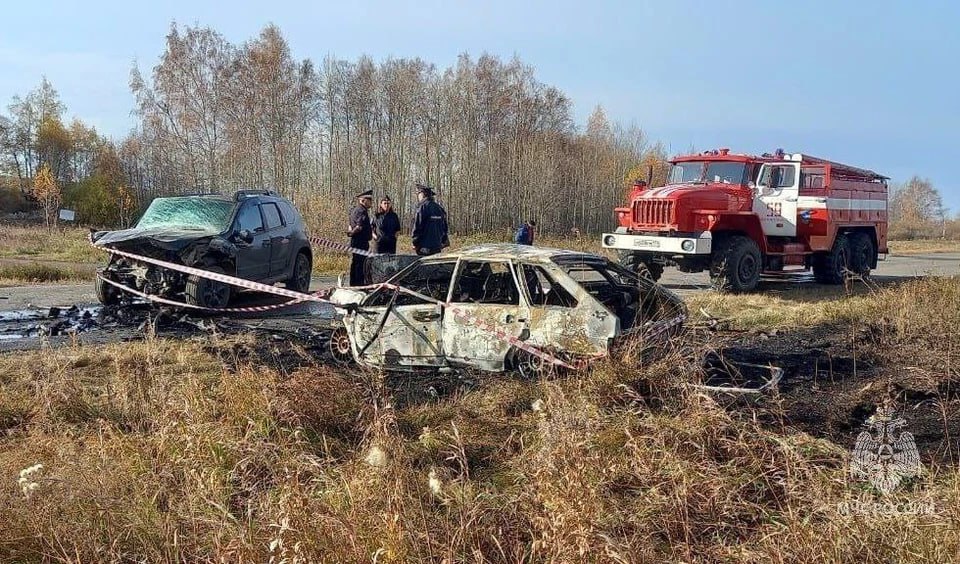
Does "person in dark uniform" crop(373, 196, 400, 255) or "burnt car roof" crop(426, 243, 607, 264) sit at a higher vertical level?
"person in dark uniform" crop(373, 196, 400, 255)

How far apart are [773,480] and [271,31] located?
141 ft

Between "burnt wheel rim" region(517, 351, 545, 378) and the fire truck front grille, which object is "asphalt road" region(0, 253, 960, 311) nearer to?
the fire truck front grille

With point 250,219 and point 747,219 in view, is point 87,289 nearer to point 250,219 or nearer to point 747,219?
point 250,219

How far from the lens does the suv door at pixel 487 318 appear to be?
602 centimetres

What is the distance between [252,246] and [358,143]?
35.5m

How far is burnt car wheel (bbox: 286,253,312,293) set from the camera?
1273 centimetres

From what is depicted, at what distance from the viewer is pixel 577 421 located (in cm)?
363

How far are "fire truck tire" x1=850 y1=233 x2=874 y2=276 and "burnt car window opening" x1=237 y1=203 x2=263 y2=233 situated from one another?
38.6ft

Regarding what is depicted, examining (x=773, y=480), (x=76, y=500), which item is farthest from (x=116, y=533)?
(x=773, y=480)

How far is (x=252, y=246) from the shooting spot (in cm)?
1116

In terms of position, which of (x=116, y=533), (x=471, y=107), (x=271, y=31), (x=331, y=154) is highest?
(x=271, y=31)

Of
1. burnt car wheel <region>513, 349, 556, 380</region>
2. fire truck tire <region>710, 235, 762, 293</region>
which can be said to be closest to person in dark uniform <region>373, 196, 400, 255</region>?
fire truck tire <region>710, 235, 762, 293</region>

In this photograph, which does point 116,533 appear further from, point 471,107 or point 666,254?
point 471,107

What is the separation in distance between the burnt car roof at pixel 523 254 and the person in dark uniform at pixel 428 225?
16.1ft
